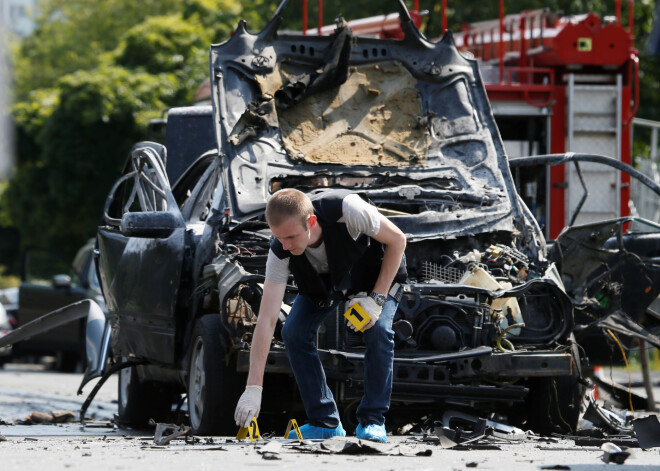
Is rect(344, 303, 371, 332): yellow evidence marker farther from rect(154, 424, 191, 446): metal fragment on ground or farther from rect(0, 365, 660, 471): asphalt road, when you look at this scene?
rect(154, 424, 191, 446): metal fragment on ground

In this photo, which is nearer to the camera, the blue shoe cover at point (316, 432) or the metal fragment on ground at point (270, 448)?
the metal fragment on ground at point (270, 448)

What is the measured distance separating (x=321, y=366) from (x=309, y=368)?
0.07m

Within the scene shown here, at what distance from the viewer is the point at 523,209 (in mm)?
9211

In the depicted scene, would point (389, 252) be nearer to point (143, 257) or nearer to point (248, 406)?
point (248, 406)

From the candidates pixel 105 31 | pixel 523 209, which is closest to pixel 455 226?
pixel 523 209

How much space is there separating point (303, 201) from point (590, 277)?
10.9ft

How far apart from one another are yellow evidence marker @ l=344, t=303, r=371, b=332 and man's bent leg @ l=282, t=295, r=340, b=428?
299mm

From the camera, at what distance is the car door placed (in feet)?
28.1

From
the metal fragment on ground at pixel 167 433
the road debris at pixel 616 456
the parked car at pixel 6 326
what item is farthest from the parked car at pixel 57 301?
the road debris at pixel 616 456

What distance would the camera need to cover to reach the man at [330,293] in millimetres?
6805

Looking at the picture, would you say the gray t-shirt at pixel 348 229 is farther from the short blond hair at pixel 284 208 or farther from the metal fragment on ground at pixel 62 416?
the metal fragment on ground at pixel 62 416

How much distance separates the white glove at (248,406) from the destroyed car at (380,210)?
94 cm

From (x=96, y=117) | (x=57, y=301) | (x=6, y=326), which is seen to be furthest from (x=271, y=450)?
(x=96, y=117)

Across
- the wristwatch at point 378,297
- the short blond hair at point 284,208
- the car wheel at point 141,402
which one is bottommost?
the car wheel at point 141,402
